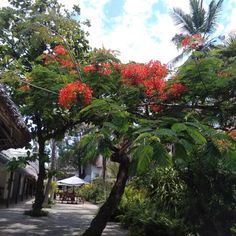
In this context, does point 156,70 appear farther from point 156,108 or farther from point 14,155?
point 14,155

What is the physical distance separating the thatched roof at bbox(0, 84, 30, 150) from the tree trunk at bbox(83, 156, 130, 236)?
4786 mm

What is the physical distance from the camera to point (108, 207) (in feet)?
40.5

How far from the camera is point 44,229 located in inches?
599

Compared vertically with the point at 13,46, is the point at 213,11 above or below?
above

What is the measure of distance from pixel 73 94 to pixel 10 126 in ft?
5.36

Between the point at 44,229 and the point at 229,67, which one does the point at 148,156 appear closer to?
the point at 229,67

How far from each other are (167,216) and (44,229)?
4.68 metres

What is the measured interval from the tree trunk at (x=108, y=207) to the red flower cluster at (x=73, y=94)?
13.6 feet

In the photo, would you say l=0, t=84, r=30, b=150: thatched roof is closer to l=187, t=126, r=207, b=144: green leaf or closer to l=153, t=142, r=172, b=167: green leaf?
l=153, t=142, r=172, b=167: green leaf

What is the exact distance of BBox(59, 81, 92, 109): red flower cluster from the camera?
811 centimetres

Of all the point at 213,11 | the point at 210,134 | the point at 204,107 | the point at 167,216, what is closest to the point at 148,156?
the point at 210,134

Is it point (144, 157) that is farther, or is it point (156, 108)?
point (156, 108)

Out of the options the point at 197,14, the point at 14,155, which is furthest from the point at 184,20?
the point at 14,155

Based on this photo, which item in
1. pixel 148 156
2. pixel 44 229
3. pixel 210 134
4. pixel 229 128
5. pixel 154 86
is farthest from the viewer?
pixel 44 229
